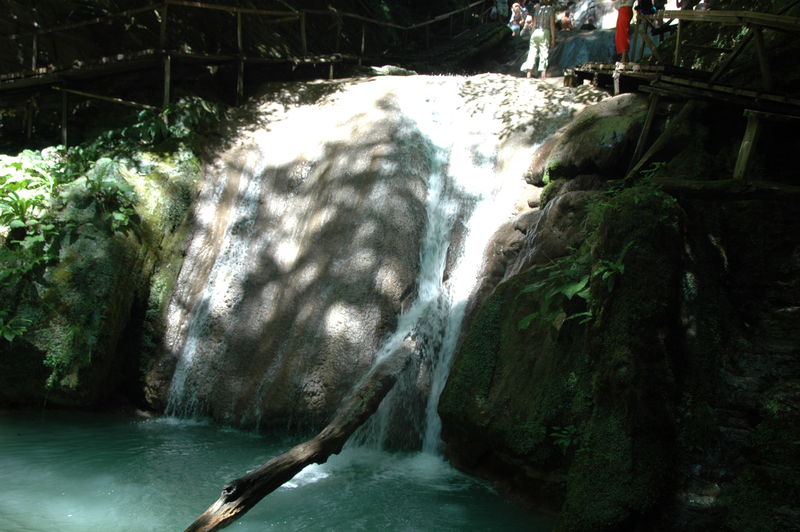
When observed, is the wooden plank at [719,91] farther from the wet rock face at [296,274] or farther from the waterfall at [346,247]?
the wet rock face at [296,274]

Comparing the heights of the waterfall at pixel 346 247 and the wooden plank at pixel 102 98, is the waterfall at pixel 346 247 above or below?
below

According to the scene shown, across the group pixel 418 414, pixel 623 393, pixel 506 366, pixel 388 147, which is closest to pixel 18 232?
pixel 388 147

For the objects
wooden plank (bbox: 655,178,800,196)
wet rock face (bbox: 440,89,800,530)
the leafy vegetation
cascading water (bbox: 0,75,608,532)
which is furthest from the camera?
the leafy vegetation

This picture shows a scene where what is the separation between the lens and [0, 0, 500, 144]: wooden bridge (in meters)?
12.0

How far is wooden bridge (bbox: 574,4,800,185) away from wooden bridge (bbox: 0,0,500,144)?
24.3 ft

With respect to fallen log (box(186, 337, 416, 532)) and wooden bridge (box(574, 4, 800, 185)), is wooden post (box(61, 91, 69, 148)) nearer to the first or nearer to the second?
fallen log (box(186, 337, 416, 532))

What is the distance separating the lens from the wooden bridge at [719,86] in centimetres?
634

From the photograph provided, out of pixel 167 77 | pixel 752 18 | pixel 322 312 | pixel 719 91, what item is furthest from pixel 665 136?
pixel 167 77

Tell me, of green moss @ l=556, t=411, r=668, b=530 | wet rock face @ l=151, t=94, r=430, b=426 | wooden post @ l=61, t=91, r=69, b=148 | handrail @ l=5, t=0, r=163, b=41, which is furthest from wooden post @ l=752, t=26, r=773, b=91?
wooden post @ l=61, t=91, r=69, b=148

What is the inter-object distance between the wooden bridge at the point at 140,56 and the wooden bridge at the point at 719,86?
7394 millimetres

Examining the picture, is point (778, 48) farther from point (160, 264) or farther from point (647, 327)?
point (160, 264)

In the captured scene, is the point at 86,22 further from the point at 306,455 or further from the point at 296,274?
the point at 306,455

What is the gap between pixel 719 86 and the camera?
7.02 metres

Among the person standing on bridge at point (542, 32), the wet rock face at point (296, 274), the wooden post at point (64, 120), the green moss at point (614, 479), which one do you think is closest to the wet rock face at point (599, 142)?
the wet rock face at point (296, 274)
